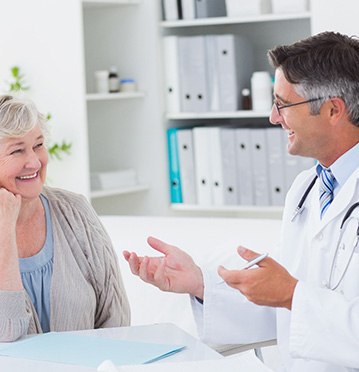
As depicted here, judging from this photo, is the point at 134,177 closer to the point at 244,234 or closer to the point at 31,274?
the point at 244,234

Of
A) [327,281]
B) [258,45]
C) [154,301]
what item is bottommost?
[154,301]

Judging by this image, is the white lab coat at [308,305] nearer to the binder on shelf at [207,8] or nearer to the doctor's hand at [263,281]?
the doctor's hand at [263,281]

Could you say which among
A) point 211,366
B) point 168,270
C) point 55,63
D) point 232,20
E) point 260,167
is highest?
point 232,20

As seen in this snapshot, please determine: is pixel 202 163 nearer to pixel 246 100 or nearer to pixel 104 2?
pixel 246 100

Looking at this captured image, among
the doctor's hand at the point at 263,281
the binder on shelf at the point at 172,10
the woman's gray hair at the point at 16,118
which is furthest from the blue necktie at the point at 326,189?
the binder on shelf at the point at 172,10

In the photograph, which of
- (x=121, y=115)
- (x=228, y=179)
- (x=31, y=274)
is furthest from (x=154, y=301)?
(x=121, y=115)

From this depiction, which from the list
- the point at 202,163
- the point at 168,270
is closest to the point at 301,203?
the point at 168,270

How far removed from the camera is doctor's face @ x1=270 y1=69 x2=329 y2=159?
1.95m

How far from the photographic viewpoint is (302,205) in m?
2.09

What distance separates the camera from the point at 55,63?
4047 mm

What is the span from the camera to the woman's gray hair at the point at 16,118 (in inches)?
87.8

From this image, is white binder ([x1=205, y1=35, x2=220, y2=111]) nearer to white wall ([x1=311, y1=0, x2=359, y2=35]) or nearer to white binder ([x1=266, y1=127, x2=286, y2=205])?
white binder ([x1=266, y1=127, x2=286, y2=205])

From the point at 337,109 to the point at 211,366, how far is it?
1.90 feet

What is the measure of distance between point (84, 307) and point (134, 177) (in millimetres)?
2016
